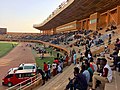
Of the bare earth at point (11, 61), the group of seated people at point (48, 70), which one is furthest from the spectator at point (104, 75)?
the bare earth at point (11, 61)

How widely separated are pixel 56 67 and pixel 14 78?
123 inches

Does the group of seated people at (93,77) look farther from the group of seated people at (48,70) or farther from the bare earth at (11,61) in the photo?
the bare earth at (11,61)

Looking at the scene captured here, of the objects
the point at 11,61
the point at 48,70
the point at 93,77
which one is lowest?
the point at 11,61

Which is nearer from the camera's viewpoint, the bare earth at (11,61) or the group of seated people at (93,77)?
the group of seated people at (93,77)

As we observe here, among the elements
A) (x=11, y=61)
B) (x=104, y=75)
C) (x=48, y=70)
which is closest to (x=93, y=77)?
(x=104, y=75)

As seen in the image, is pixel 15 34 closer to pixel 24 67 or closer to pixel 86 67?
pixel 24 67

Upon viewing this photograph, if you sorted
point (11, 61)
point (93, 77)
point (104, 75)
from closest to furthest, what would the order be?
point (104, 75), point (93, 77), point (11, 61)

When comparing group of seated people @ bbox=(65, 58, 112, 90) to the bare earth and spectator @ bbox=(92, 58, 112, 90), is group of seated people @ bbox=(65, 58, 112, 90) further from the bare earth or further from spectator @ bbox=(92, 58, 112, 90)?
the bare earth

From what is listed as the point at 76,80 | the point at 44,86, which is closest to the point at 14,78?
the point at 44,86

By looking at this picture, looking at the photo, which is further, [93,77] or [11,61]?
[11,61]

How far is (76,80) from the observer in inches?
312

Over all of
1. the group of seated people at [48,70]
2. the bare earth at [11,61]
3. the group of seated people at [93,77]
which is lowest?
the bare earth at [11,61]

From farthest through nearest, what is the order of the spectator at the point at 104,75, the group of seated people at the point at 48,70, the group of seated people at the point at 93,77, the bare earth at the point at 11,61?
1. the bare earth at the point at 11,61
2. the group of seated people at the point at 48,70
3. the spectator at the point at 104,75
4. the group of seated people at the point at 93,77

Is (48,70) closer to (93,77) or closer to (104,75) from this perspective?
(93,77)
